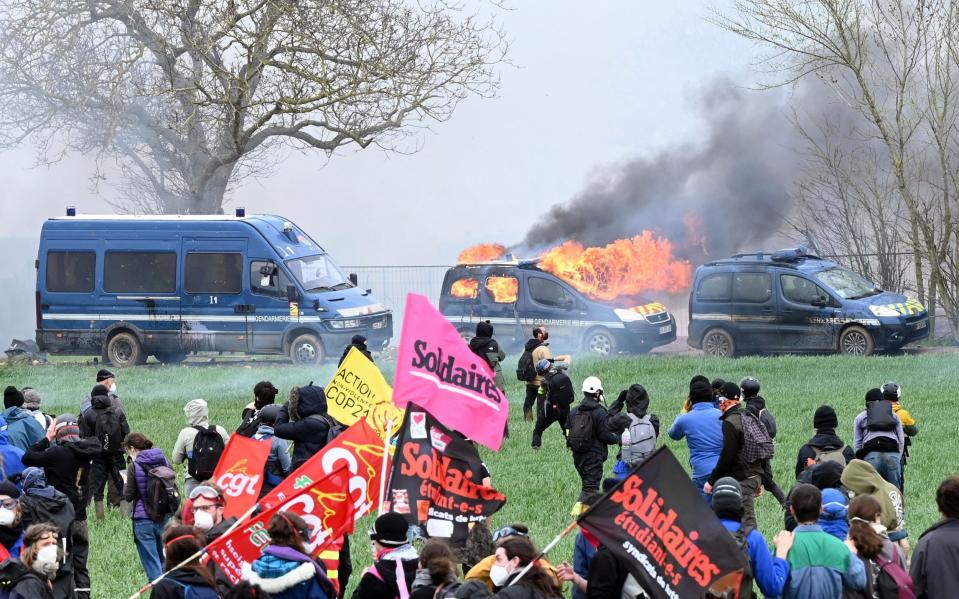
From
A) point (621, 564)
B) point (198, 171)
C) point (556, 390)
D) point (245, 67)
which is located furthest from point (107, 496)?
point (198, 171)

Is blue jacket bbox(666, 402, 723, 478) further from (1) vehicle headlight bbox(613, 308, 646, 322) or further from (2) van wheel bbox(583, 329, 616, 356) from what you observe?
(1) vehicle headlight bbox(613, 308, 646, 322)

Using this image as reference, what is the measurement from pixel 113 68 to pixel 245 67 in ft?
9.66

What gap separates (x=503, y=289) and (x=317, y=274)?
364 centimetres

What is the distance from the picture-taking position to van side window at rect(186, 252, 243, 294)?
27.1 m

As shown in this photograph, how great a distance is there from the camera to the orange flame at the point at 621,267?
92.6ft

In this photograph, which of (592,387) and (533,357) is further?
(533,357)

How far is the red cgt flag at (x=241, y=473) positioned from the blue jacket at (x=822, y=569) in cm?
444

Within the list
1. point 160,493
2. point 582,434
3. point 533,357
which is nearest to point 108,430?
point 160,493

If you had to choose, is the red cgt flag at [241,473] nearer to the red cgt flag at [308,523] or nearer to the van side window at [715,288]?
the red cgt flag at [308,523]

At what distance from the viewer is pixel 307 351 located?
26734 millimetres

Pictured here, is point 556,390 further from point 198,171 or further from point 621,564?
point 198,171

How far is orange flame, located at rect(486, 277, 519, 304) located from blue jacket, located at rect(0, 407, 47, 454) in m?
14.2

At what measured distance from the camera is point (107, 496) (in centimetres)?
1456

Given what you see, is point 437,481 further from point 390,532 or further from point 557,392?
point 557,392
